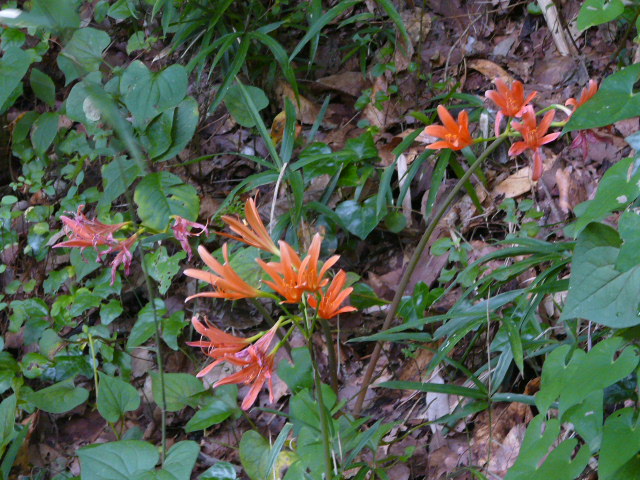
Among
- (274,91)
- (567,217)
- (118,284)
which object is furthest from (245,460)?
(274,91)

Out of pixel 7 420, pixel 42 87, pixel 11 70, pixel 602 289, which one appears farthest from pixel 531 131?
pixel 42 87

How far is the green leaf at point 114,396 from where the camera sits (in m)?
2.01

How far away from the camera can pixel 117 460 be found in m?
1.69

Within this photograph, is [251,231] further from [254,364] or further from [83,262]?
[83,262]

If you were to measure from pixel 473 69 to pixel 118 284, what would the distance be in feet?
5.63

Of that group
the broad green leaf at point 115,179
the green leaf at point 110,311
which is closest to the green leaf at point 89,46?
the broad green leaf at point 115,179

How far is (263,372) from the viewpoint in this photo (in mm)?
1276

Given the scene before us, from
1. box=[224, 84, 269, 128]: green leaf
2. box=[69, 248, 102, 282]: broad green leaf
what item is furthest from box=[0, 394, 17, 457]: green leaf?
box=[224, 84, 269, 128]: green leaf

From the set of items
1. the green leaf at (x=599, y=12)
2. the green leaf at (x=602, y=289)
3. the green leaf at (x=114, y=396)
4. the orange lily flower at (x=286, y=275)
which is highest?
Result: the green leaf at (x=599, y=12)

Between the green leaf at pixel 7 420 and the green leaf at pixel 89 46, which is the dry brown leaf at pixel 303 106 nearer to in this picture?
the green leaf at pixel 89 46

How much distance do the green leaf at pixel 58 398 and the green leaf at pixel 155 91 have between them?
992 mm

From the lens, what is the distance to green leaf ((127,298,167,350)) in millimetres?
2336

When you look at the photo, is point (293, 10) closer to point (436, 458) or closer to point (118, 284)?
point (118, 284)

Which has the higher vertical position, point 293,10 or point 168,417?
point 293,10
